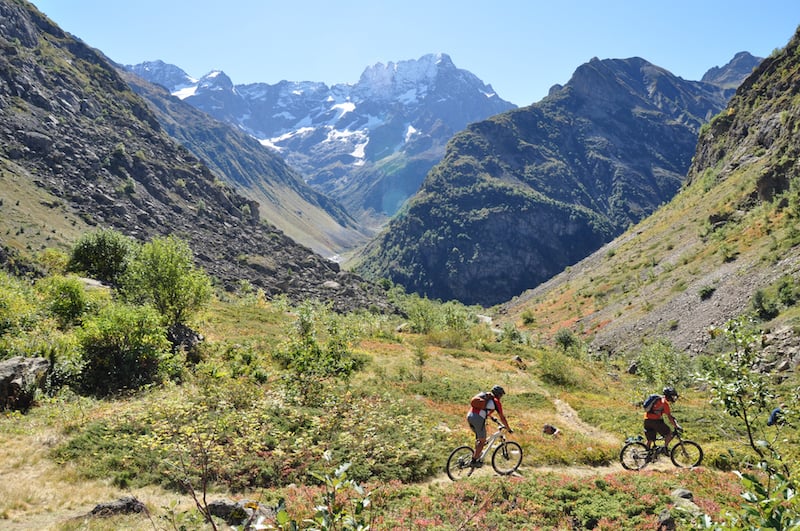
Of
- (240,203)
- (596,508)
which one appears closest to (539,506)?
(596,508)

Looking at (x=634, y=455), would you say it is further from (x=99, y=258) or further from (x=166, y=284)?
(x=99, y=258)

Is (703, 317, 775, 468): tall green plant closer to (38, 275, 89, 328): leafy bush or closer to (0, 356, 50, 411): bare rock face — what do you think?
(0, 356, 50, 411): bare rock face

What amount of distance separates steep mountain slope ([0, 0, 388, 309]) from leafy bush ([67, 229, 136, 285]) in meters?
21.1

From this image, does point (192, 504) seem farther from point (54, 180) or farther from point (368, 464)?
point (54, 180)

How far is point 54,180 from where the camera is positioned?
79.2 m

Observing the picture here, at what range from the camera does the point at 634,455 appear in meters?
16.7

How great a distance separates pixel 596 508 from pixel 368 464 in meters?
7.20

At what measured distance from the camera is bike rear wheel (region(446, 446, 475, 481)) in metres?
15.2

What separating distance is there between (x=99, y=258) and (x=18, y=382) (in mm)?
29014

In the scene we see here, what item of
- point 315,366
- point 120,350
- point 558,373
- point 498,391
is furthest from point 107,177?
point 498,391

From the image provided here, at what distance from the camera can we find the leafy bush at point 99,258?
41156 millimetres

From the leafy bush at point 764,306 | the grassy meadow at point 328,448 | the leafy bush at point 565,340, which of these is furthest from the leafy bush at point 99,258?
the leafy bush at point 764,306

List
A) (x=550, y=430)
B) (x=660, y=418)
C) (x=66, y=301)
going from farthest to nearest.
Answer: (x=66, y=301) → (x=550, y=430) → (x=660, y=418)

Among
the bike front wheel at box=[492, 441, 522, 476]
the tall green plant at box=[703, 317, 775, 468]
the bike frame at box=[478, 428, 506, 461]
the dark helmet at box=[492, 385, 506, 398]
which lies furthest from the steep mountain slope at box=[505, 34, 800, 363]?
the tall green plant at box=[703, 317, 775, 468]
